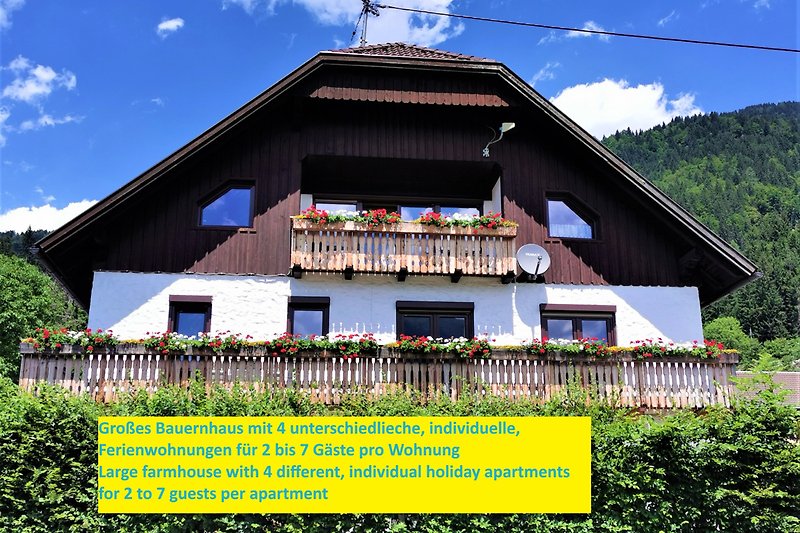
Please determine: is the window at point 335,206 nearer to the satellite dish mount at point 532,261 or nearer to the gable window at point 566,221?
the satellite dish mount at point 532,261

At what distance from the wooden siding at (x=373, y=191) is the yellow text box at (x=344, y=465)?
5.44m

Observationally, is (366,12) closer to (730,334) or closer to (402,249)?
(402,249)

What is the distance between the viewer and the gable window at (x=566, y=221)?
1600 centimetres

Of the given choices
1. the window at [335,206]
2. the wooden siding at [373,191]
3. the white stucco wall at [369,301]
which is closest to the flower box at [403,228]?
the wooden siding at [373,191]

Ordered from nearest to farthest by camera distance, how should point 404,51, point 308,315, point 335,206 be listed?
point 308,315, point 335,206, point 404,51

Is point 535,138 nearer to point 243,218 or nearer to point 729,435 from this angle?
point 243,218

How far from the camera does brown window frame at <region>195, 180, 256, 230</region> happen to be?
1509 centimetres

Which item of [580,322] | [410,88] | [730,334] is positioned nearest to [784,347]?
[730,334]

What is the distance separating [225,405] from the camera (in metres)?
10.1

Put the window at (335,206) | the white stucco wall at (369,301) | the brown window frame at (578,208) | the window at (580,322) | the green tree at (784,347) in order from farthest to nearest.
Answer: the green tree at (784,347)
the window at (335,206)
the brown window frame at (578,208)
the window at (580,322)
the white stucco wall at (369,301)

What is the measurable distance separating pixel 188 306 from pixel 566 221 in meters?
8.51

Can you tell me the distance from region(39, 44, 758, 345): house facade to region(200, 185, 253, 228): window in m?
0.03

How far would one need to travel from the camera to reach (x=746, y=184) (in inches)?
4751

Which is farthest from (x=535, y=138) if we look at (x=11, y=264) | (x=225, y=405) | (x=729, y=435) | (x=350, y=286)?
(x=11, y=264)
